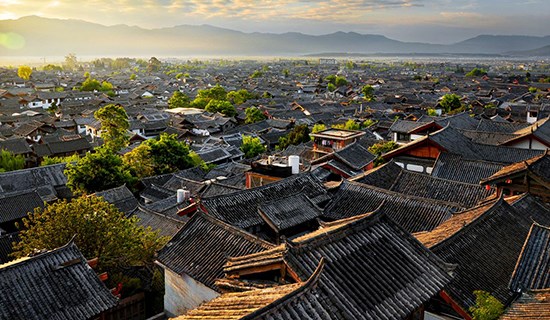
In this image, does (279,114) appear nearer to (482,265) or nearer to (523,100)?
(523,100)

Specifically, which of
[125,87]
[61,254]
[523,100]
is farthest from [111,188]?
[125,87]

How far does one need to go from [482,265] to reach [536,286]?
226cm

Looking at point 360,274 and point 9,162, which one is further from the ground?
point 360,274

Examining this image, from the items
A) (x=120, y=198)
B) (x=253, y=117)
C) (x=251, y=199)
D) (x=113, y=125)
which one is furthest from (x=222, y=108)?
(x=251, y=199)

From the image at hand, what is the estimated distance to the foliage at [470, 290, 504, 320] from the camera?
10.4 m

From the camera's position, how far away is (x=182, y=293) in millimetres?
16672

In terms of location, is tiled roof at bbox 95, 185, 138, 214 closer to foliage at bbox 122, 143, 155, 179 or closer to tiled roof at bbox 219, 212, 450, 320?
foliage at bbox 122, 143, 155, 179

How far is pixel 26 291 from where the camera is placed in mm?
13273

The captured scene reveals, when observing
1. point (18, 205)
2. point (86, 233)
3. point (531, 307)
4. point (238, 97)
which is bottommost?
point (18, 205)

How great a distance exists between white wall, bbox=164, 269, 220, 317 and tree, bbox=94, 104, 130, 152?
39.1m

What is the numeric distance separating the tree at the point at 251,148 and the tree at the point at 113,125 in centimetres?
1519

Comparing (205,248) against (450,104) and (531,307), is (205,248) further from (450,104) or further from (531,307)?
(450,104)

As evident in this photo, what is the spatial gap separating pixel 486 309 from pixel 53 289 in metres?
12.4

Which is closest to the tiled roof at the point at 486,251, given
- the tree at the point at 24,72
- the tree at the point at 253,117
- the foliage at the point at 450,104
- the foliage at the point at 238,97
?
the tree at the point at 253,117
